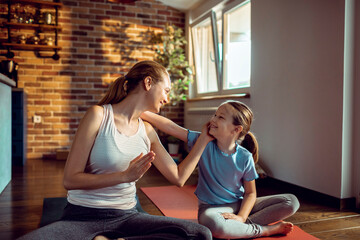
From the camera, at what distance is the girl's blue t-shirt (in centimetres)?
176

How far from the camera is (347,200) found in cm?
240

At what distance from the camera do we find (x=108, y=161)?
128 centimetres

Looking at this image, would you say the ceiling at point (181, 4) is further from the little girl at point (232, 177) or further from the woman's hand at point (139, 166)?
the woman's hand at point (139, 166)

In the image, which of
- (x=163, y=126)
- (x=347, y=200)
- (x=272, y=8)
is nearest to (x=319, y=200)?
(x=347, y=200)

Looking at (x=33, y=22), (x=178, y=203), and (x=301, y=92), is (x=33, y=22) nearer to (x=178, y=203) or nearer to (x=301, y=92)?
(x=178, y=203)

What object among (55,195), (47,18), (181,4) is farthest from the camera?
(181,4)

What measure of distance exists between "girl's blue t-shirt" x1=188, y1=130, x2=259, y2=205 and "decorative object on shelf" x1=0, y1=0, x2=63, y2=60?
3.66 m

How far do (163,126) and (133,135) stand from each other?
1.33ft

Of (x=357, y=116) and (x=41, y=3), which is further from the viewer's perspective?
(x=41, y=3)

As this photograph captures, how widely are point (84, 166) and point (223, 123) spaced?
2.63 ft

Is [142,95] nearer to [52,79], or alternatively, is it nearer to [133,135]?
[133,135]

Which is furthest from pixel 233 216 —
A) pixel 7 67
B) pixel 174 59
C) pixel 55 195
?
pixel 7 67

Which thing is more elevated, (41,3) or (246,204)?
(41,3)

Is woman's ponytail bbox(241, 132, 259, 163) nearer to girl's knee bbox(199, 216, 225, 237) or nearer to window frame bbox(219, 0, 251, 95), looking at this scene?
girl's knee bbox(199, 216, 225, 237)
